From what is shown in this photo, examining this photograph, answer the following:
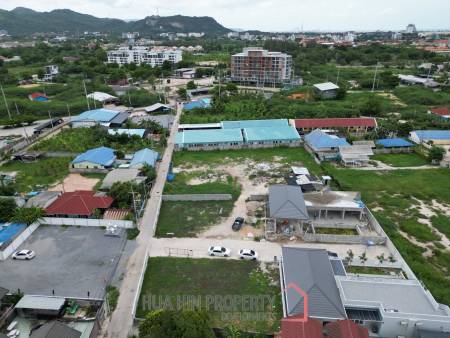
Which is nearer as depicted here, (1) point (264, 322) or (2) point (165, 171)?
(1) point (264, 322)

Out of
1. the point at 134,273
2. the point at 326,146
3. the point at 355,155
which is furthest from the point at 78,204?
the point at 355,155

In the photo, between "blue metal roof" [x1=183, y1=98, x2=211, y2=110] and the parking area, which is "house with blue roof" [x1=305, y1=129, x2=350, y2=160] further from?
the parking area

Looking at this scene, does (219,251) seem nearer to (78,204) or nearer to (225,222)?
(225,222)

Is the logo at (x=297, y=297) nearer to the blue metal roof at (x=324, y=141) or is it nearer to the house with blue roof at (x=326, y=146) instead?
the house with blue roof at (x=326, y=146)

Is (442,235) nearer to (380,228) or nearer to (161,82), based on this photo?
(380,228)

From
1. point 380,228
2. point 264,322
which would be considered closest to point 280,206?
point 380,228

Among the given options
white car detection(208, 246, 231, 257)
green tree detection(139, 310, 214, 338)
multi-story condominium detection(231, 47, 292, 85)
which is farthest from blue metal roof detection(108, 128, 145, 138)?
multi-story condominium detection(231, 47, 292, 85)
